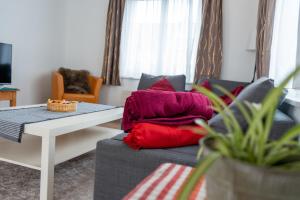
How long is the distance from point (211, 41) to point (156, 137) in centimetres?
295

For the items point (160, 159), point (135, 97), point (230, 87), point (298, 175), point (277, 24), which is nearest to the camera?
point (298, 175)

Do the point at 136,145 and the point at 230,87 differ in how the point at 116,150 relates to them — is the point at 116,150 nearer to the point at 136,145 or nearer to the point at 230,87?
the point at 136,145

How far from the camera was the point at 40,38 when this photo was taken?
14.5ft

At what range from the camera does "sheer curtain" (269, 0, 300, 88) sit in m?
2.91

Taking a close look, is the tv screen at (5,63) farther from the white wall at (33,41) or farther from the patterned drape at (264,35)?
the patterned drape at (264,35)

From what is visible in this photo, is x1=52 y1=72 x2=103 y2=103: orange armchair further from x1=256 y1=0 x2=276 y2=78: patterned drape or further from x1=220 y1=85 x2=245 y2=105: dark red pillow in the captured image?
x1=256 y1=0 x2=276 y2=78: patterned drape

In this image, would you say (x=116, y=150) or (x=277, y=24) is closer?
(x=116, y=150)

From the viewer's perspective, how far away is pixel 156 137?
126 centimetres

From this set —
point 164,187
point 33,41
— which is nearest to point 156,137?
point 164,187

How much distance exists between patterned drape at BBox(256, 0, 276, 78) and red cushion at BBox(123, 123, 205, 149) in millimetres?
2640

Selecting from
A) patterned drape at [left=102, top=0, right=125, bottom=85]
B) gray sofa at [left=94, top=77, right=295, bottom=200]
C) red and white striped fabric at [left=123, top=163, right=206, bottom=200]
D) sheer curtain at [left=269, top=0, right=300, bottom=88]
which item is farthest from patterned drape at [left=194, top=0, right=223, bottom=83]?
red and white striped fabric at [left=123, top=163, right=206, bottom=200]

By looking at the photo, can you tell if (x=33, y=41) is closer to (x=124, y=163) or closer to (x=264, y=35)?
(x=264, y=35)

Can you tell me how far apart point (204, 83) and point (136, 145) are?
2.09 m

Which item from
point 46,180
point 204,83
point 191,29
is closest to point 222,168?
point 46,180
